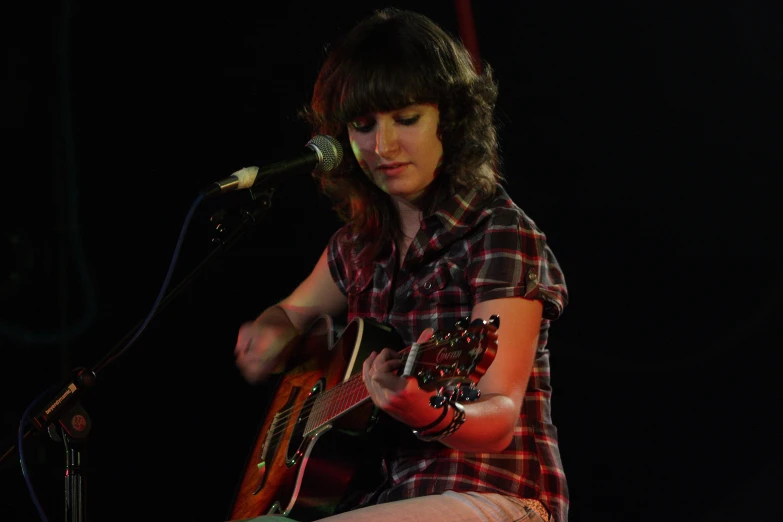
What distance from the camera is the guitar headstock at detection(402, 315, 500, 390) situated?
1.44m

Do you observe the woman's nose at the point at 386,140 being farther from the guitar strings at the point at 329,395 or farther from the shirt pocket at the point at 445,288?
the guitar strings at the point at 329,395

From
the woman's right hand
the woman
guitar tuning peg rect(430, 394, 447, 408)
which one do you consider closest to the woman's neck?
the woman

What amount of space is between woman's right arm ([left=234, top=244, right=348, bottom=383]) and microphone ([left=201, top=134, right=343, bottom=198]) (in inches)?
26.0

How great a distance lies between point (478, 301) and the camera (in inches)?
73.7

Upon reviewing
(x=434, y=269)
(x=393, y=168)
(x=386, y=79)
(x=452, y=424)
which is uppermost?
(x=386, y=79)

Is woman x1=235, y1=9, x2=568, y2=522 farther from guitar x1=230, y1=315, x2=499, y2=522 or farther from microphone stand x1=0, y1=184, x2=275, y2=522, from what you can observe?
microphone stand x1=0, y1=184, x2=275, y2=522

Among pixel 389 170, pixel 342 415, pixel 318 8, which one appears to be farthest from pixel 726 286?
pixel 318 8

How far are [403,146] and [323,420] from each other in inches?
28.1

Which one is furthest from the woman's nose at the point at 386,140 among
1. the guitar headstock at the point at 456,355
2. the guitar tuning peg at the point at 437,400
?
the guitar tuning peg at the point at 437,400

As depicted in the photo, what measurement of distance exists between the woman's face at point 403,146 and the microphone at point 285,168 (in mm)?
184

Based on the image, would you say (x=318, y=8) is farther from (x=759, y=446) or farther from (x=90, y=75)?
(x=759, y=446)

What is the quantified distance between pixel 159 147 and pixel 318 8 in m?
0.82

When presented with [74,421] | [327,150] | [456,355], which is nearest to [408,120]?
[327,150]

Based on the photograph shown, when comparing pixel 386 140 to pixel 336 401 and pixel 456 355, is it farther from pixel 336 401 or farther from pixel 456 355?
pixel 456 355
